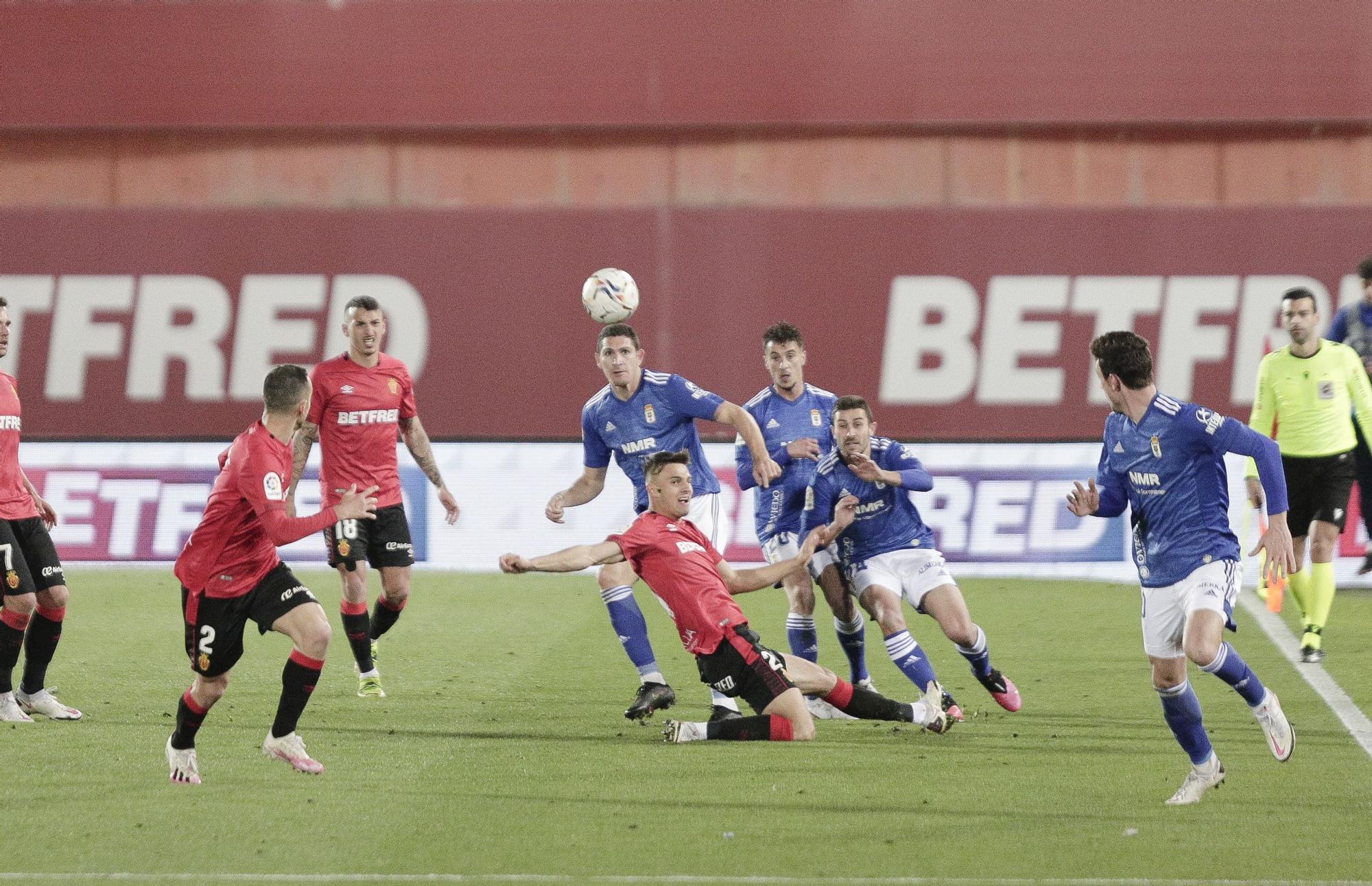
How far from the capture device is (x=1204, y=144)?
17391 millimetres

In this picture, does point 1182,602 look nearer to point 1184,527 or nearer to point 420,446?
point 1184,527

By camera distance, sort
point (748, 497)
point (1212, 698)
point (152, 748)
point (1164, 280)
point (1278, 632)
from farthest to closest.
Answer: point (1164, 280), point (748, 497), point (1278, 632), point (1212, 698), point (152, 748)

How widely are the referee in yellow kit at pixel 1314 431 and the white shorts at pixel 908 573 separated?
286cm

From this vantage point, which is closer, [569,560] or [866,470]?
[569,560]

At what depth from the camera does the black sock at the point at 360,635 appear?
28.0ft

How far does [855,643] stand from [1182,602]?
8.49ft

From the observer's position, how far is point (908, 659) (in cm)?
766

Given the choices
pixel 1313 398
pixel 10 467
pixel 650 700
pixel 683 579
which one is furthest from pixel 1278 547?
pixel 10 467

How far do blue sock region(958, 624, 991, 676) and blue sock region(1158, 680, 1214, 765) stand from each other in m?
1.66

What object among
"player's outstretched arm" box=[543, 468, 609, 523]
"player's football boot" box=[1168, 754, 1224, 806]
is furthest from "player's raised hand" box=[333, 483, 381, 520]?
"player's football boot" box=[1168, 754, 1224, 806]

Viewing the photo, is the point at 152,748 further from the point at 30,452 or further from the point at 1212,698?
the point at 30,452

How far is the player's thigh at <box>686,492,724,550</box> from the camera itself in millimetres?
8094

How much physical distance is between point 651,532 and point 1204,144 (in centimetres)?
1221

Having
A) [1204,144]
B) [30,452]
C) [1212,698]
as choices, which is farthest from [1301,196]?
Answer: [30,452]
